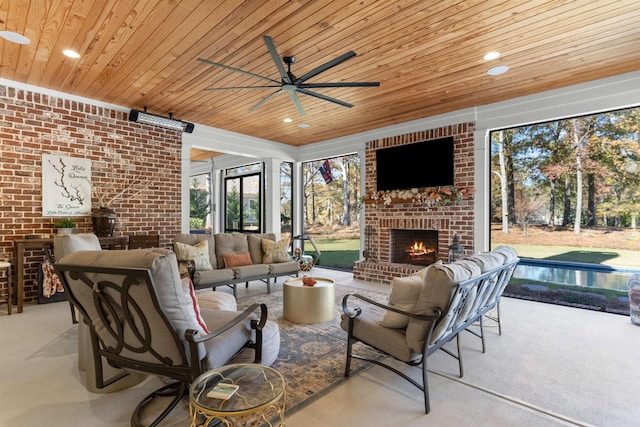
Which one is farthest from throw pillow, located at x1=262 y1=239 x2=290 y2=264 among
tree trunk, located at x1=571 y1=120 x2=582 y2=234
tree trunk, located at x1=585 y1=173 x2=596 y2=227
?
tree trunk, located at x1=585 y1=173 x2=596 y2=227

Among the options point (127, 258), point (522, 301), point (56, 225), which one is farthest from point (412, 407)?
point (56, 225)

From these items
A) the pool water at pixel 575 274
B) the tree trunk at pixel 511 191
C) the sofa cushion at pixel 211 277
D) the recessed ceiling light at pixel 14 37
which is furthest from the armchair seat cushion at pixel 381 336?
the tree trunk at pixel 511 191

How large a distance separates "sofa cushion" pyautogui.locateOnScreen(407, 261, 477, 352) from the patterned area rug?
2.22 ft

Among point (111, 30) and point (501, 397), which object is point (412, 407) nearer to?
point (501, 397)

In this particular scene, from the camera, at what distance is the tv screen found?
528cm

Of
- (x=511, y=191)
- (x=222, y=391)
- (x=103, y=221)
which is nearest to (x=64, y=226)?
(x=103, y=221)

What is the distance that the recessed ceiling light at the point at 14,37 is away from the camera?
2.84 m

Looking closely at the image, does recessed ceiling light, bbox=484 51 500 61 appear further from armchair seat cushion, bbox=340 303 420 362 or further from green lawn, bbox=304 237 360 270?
green lawn, bbox=304 237 360 270

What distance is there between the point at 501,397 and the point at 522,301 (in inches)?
112

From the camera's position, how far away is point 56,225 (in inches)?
167

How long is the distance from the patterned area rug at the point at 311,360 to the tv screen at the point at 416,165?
114 inches

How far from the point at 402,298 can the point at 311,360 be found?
0.98 meters

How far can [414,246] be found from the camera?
5879 mm

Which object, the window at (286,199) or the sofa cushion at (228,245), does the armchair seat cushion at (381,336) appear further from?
the window at (286,199)
